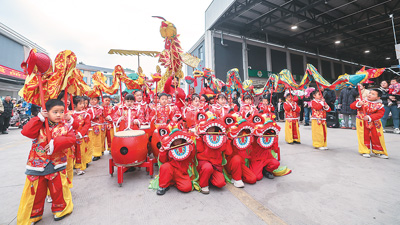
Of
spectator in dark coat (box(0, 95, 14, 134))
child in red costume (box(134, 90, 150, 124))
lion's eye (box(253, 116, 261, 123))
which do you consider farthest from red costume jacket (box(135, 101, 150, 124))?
spectator in dark coat (box(0, 95, 14, 134))

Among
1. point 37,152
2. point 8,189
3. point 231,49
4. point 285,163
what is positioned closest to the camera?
point 37,152

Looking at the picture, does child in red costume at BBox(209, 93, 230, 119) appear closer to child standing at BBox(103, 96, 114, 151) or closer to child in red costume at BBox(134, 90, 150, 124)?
child in red costume at BBox(134, 90, 150, 124)

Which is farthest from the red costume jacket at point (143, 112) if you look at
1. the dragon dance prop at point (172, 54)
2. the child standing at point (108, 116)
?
the dragon dance prop at point (172, 54)

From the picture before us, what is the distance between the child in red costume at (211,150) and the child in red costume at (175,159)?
163mm

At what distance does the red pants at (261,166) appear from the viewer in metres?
2.63

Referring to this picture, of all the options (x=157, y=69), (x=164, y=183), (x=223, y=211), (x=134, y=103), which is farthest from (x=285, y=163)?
(x=157, y=69)

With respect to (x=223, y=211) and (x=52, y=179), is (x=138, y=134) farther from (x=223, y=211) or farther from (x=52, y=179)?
(x=223, y=211)

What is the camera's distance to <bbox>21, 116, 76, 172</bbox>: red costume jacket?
162 centimetres

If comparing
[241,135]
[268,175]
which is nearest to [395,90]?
[268,175]

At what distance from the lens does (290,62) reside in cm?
1662

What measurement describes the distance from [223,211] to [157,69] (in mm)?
4117

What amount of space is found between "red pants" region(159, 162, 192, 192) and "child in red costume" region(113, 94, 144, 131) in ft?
5.67

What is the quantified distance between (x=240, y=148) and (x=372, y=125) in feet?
10.4

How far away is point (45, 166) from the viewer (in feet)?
5.55
